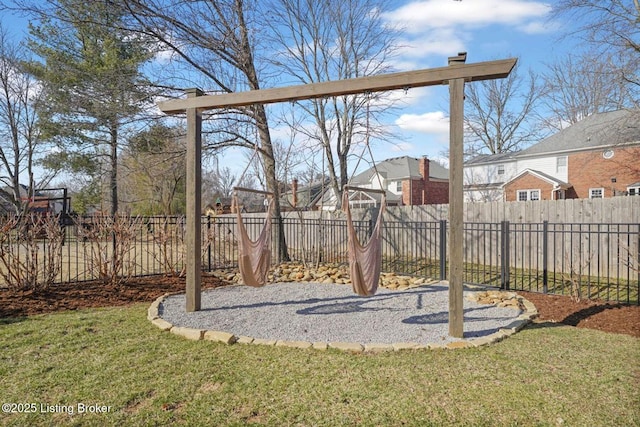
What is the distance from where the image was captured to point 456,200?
3.73 m

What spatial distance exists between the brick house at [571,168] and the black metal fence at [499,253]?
10623mm

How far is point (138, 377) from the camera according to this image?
2.89 m

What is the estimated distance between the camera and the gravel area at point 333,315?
3982 millimetres

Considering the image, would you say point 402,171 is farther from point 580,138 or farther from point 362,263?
point 362,263

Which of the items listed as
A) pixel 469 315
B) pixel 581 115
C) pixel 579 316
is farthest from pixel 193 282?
pixel 581 115

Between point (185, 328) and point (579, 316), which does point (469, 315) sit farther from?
point (185, 328)

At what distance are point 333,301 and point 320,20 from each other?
1069cm

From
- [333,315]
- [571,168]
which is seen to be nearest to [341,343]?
[333,315]

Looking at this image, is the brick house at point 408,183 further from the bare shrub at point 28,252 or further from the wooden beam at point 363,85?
the wooden beam at point 363,85

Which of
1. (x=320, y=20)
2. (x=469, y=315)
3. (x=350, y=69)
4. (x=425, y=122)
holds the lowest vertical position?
(x=469, y=315)

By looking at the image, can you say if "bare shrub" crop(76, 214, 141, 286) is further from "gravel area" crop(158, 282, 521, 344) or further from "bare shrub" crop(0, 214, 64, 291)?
"gravel area" crop(158, 282, 521, 344)

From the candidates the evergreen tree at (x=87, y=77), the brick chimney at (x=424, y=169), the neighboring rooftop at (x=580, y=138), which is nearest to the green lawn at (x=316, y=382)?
the evergreen tree at (x=87, y=77)

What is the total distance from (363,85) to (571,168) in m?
20.0

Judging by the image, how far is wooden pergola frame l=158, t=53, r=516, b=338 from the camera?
3.70 metres
